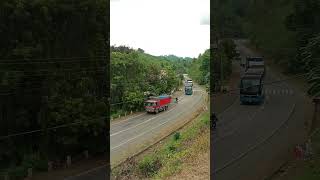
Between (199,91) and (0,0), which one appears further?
(199,91)

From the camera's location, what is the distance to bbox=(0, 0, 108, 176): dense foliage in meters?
13.7

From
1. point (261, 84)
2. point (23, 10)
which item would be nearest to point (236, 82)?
point (261, 84)

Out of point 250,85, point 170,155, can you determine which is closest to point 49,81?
point 170,155

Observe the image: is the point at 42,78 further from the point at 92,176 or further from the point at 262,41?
the point at 262,41

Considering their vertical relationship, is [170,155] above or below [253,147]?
below

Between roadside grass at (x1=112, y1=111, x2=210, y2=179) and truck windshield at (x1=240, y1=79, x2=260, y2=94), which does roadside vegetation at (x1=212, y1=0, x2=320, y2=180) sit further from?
roadside grass at (x1=112, y1=111, x2=210, y2=179)

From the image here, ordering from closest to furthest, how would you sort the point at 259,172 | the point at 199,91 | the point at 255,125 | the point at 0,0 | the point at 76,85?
the point at 259,172 < the point at 255,125 < the point at 0,0 < the point at 76,85 < the point at 199,91

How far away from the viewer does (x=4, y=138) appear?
13727 mm

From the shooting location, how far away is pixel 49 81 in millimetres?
14305

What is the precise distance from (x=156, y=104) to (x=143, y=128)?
3.90 feet

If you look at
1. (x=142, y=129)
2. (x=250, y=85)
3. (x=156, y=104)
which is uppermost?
(x=250, y=85)

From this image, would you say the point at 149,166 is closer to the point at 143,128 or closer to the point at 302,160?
the point at 143,128

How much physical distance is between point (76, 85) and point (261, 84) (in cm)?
563

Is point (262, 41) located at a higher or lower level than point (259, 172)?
higher
